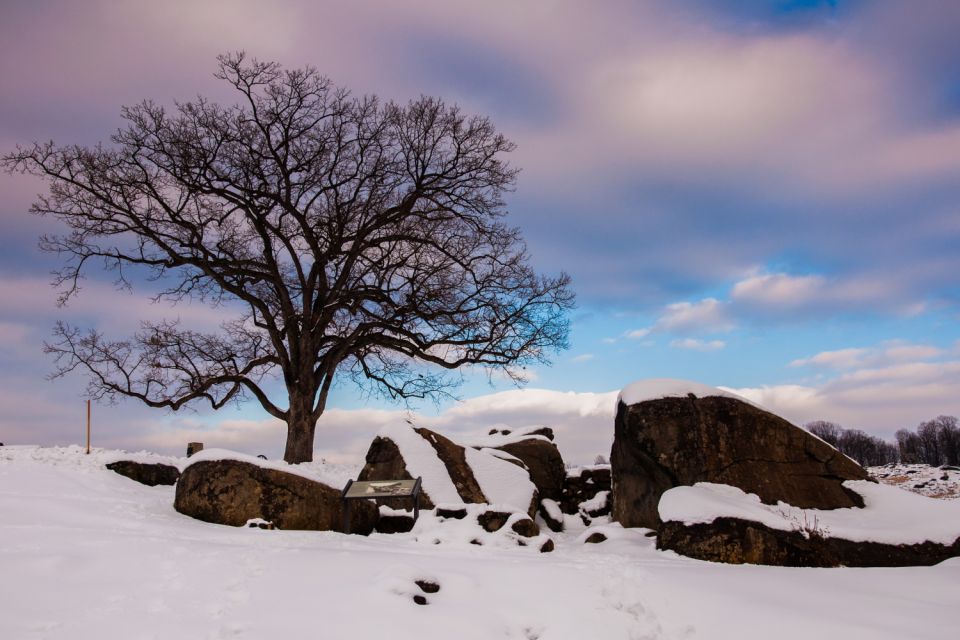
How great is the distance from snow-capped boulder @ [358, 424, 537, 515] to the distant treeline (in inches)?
2090

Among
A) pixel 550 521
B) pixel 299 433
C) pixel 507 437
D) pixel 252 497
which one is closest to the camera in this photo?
pixel 252 497

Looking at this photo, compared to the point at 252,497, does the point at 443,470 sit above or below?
above

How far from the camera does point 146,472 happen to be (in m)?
14.6

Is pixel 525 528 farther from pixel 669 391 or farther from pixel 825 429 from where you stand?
pixel 825 429

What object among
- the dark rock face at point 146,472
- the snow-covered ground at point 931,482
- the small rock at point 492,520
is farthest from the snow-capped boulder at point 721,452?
the snow-covered ground at point 931,482

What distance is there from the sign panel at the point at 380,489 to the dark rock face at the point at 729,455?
457 centimetres

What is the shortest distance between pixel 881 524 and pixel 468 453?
8108 millimetres

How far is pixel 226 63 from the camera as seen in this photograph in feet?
61.9

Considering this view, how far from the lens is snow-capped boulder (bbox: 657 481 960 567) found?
9.49 m

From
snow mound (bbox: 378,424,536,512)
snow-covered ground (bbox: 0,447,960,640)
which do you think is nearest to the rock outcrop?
snow mound (bbox: 378,424,536,512)

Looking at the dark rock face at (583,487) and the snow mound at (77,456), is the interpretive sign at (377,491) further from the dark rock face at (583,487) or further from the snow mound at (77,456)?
the dark rock face at (583,487)

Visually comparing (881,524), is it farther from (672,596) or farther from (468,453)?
(468,453)

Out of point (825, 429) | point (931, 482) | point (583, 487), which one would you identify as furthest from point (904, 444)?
point (583, 487)

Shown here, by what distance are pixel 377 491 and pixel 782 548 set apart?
21.8ft
